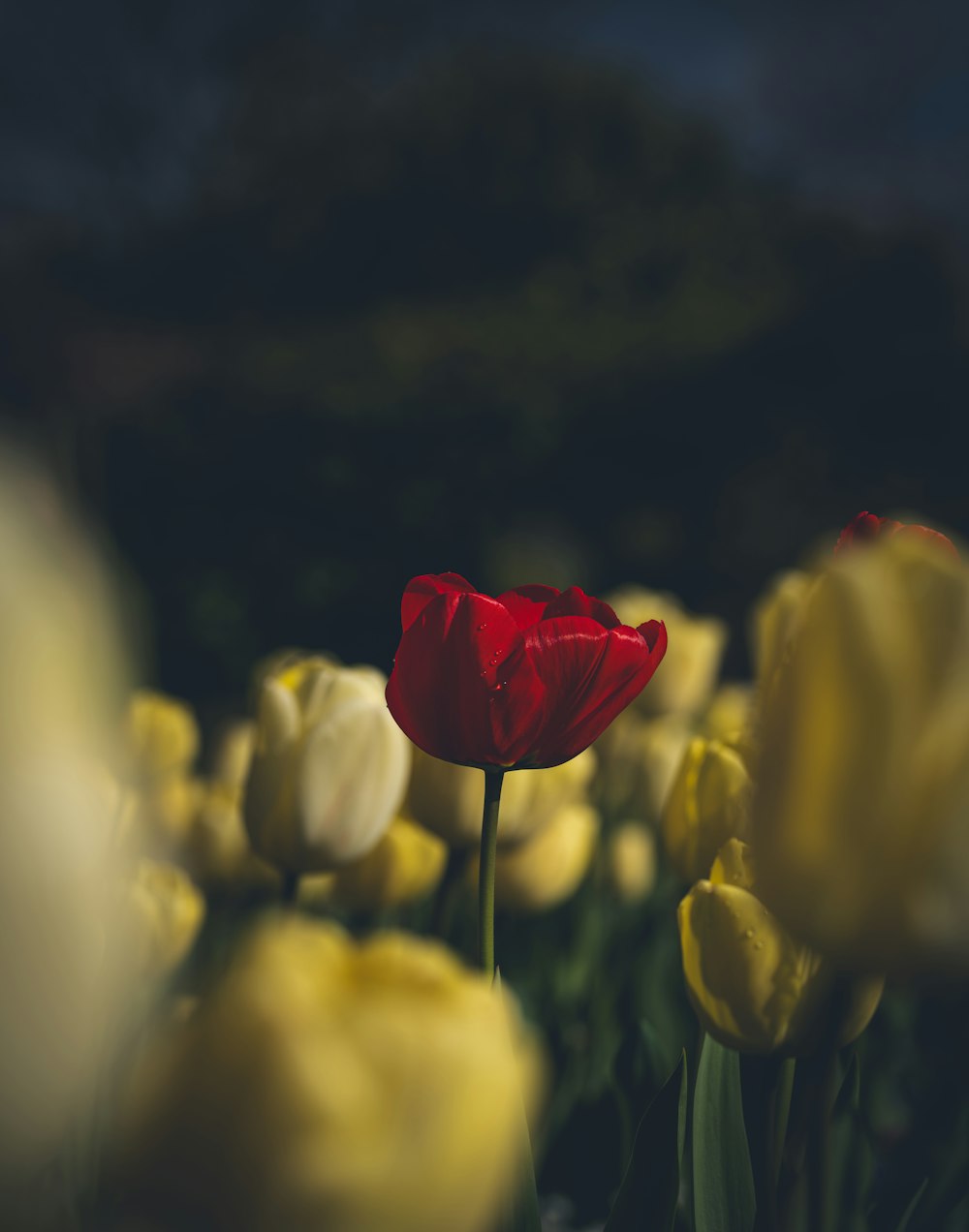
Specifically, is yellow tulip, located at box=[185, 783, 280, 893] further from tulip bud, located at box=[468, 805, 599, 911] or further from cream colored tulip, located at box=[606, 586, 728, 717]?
cream colored tulip, located at box=[606, 586, 728, 717]

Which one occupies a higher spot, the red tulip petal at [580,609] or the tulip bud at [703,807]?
the red tulip petal at [580,609]

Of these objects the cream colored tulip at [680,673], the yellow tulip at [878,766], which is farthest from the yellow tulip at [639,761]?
the yellow tulip at [878,766]

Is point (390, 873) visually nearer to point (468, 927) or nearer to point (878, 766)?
point (468, 927)

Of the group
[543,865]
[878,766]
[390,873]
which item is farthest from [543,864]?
[878,766]

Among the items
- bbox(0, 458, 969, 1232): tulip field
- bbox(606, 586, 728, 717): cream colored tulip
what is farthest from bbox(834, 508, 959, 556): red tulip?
bbox(606, 586, 728, 717): cream colored tulip

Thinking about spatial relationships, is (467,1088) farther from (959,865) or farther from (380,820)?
(380,820)

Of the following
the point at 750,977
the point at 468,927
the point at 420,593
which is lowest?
the point at 468,927

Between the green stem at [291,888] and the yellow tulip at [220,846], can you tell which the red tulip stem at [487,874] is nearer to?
the green stem at [291,888]
